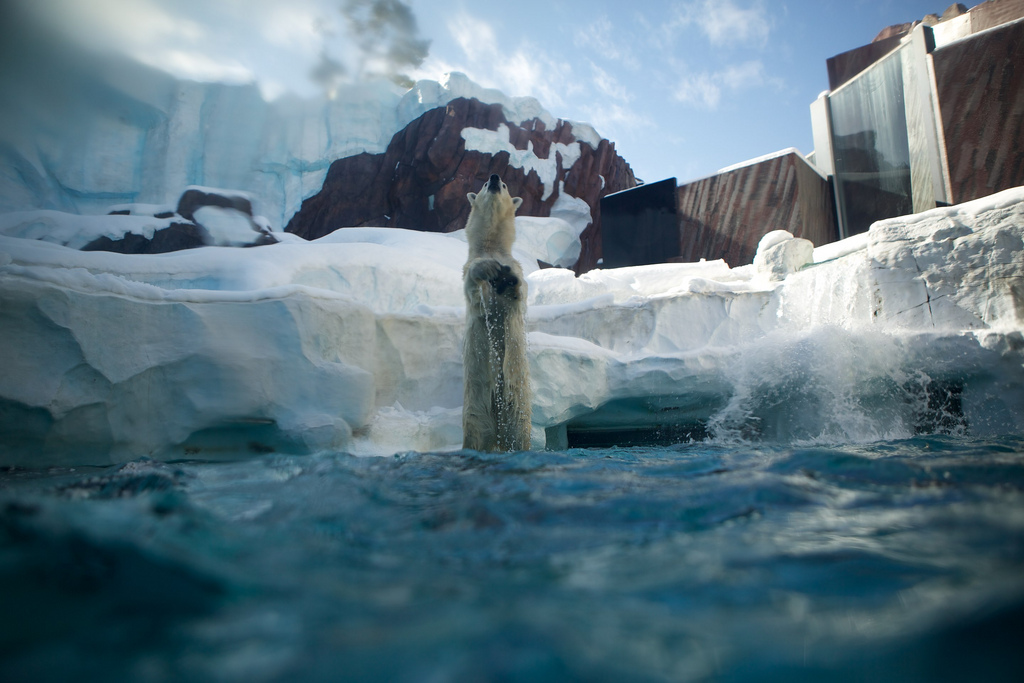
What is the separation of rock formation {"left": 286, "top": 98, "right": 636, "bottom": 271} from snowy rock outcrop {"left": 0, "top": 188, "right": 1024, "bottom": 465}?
38.9 feet

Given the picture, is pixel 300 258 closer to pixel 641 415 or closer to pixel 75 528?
pixel 641 415

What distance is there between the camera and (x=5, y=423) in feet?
11.7

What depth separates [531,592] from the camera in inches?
33.8

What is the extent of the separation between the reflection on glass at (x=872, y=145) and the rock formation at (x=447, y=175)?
9214mm

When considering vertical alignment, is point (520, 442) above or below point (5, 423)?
below

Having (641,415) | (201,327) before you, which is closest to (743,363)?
(641,415)

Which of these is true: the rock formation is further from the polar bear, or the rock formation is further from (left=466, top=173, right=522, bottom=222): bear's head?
the polar bear

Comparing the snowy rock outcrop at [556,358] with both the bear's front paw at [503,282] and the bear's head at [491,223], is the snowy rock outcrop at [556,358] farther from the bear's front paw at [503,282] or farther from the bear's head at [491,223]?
the bear's front paw at [503,282]

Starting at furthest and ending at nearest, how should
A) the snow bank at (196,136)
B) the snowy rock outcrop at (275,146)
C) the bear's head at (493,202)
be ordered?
1. the snowy rock outcrop at (275,146)
2. the snow bank at (196,136)
3. the bear's head at (493,202)

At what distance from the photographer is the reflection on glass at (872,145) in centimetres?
916

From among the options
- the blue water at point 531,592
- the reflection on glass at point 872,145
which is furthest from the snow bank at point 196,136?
the blue water at point 531,592

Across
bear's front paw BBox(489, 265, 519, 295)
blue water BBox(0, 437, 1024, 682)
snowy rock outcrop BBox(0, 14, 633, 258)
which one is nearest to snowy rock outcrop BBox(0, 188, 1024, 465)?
bear's front paw BBox(489, 265, 519, 295)

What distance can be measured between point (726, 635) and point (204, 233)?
17780mm

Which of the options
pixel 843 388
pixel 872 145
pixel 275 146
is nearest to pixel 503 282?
pixel 843 388
